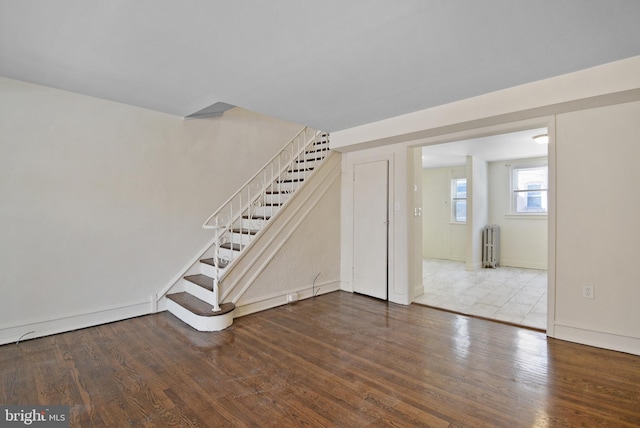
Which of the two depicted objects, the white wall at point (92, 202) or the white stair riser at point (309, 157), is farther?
the white stair riser at point (309, 157)

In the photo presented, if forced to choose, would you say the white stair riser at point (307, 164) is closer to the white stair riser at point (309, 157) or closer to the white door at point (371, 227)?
the white stair riser at point (309, 157)

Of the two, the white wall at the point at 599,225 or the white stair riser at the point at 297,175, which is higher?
the white stair riser at the point at 297,175

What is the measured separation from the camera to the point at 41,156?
3.00 metres

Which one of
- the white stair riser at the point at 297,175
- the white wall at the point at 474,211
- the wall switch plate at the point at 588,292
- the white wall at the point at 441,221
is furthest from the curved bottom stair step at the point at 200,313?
the white wall at the point at 441,221

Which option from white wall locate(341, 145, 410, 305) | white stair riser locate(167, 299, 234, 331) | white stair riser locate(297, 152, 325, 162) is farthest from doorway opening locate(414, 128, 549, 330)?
white stair riser locate(167, 299, 234, 331)

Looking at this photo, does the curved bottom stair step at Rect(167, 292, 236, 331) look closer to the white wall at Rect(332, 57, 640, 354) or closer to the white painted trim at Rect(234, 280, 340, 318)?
the white painted trim at Rect(234, 280, 340, 318)

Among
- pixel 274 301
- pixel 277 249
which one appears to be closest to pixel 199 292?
pixel 274 301

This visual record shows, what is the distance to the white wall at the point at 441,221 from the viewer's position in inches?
300

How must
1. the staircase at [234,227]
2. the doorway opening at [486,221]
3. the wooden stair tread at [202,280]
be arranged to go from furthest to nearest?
the doorway opening at [486,221] < the wooden stair tread at [202,280] < the staircase at [234,227]

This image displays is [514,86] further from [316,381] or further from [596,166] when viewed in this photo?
[316,381]

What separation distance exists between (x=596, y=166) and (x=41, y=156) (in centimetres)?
537

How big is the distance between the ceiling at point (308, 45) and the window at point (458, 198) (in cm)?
518

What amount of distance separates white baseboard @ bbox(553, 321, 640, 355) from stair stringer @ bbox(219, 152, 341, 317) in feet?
9.37

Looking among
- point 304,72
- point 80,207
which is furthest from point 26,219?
point 304,72
